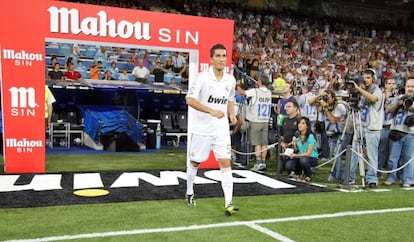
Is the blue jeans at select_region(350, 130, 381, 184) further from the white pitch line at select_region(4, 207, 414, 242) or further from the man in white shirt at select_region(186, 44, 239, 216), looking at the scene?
the man in white shirt at select_region(186, 44, 239, 216)

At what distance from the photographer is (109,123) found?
11.9 m

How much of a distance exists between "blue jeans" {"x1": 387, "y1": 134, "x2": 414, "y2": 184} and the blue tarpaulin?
6448 millimetres

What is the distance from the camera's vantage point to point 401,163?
8414 mm

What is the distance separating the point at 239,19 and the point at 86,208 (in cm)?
2018

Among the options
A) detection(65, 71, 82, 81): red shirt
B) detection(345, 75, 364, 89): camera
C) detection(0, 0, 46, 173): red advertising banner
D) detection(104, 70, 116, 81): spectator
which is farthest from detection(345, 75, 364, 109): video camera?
detection(65, 71, 82, 81): red shirt

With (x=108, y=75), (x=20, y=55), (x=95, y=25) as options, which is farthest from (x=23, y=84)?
(x=108, y=75)

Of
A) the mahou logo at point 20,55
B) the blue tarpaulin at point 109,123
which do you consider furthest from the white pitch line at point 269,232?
the blue tarpaulin at point 109,123

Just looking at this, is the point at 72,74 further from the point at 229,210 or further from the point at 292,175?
the point at 229,210

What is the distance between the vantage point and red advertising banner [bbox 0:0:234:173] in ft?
25.7

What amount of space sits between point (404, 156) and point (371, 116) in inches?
50.0

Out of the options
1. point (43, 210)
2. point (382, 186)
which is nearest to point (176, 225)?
point (43, 210)

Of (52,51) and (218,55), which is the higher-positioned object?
(52,51)

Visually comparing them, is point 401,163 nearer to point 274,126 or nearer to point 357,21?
point 274,126

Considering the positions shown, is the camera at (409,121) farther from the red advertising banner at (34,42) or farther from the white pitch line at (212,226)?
the red advertising banner at (34,42)
